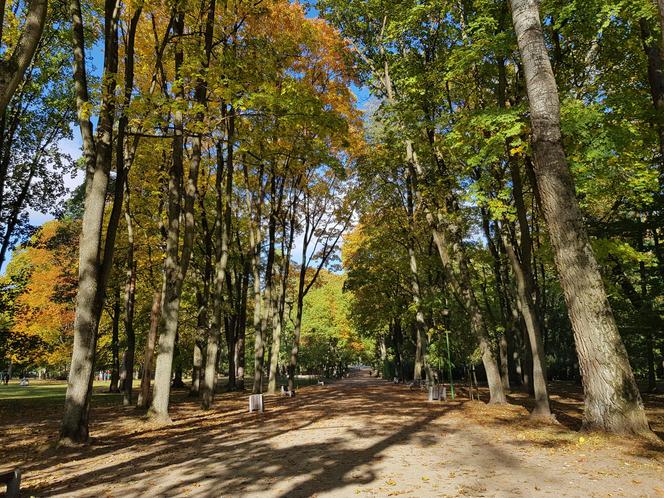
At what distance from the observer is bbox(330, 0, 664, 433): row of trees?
7.85 meters

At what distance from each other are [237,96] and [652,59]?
37.7 feet

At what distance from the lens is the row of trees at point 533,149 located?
785 cm

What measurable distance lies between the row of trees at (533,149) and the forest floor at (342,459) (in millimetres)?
1462

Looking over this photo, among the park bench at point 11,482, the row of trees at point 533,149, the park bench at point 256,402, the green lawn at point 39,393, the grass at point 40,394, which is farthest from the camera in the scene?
the green lawn at point 39,393

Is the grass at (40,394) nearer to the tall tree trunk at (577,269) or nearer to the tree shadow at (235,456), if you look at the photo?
the tree shadow at (235,456)

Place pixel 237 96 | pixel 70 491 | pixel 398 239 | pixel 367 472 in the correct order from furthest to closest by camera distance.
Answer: pixel 398 239 < pixel 237 96 < pixel 367 472 < pixel 70 491

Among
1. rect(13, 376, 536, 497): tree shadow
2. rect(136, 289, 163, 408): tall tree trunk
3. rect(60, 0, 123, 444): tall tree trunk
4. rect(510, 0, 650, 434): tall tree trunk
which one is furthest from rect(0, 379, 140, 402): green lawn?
rect(510, 0, 650, 434): tall tree trunk

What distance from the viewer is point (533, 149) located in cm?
855

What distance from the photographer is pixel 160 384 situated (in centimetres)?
1166

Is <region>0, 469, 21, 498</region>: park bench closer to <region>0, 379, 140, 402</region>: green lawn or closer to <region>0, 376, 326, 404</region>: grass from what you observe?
<region>0, 376, 326, 404</region>: grass

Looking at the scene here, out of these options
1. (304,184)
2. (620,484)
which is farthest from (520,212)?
(304,184)

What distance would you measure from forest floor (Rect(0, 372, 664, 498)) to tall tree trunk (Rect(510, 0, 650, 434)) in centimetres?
58

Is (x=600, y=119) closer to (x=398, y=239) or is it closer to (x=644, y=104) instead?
(x=644, y=104)

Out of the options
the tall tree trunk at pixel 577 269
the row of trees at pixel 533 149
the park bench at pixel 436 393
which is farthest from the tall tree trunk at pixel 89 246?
the park bench at pixel 436 393
